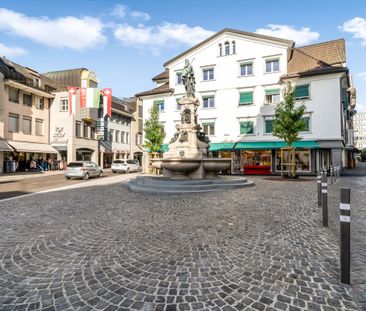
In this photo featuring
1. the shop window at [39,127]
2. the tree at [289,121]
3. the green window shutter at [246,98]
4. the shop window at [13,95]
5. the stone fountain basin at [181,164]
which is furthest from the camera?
the shop window at [39,127]

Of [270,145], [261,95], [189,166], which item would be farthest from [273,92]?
[189,166]

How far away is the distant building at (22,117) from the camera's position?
2727 cm

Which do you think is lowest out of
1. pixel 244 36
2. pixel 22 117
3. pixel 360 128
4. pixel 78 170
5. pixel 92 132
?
pixel 78 170

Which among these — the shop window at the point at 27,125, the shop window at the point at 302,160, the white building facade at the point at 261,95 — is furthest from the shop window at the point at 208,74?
the shop window at the point at 27,125

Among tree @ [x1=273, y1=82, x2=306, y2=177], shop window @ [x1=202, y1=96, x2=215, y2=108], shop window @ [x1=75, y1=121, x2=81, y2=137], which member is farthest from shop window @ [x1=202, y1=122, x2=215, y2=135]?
shop window @ [x1=75, y1=121, x2=81, y2=137]

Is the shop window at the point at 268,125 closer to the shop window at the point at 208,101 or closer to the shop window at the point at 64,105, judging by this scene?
the shop window at the point at 208,101

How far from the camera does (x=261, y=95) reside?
26.8 metres

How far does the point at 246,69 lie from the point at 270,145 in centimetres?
A: 900

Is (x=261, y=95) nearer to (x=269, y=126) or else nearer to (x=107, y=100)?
(x=269, y=126)

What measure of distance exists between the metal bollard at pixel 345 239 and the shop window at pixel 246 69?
26.4 m

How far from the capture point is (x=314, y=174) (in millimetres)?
24203

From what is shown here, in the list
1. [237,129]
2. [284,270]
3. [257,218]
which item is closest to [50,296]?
[284,270]

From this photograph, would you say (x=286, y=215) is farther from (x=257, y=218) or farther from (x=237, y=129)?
(x=237, y=129)

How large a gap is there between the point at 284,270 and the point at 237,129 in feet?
82.3
